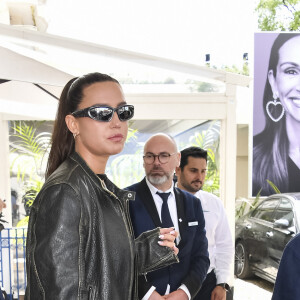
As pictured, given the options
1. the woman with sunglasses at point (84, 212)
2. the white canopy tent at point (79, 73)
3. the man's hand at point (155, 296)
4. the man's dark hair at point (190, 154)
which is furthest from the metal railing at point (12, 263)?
the woman with sunglasses at point (84, 212)

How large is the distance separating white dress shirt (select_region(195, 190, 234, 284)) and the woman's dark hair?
218 centimetres

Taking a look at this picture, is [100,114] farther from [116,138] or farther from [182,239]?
[182,239]

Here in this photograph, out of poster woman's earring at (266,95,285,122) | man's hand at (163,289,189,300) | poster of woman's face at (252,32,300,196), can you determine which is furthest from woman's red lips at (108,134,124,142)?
poster woman's earring at (266,95,285,122)

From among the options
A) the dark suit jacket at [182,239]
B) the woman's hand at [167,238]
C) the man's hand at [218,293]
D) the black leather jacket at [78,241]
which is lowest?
the man's hand at [218,293]

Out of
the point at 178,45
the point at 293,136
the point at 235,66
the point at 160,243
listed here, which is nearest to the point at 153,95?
the point at 160,243

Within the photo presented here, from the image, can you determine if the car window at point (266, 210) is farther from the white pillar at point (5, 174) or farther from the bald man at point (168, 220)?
the bald man at point (168, 220)

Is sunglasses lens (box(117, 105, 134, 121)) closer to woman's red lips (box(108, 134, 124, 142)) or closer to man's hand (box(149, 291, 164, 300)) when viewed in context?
woman's red lips (box(108, 134, 124, 142))

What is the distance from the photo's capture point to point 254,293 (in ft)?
24.1

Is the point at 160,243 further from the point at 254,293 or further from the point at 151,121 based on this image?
the point at 254,293

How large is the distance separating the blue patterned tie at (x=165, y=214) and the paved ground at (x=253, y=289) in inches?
194

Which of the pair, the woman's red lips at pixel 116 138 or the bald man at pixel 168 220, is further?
the bald man at pixel 168 220

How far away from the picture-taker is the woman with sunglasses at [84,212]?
1.21 m

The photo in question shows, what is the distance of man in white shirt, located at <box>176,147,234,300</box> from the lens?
3285 millimetres

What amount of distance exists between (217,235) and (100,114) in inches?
93.3
